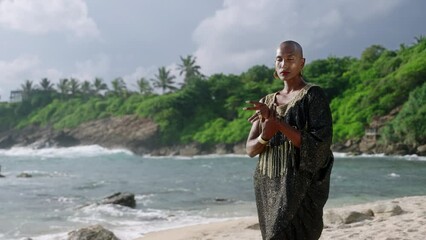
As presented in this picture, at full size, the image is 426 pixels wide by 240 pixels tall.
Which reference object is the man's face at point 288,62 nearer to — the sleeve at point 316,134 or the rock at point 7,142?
the sleeve at point 316,134

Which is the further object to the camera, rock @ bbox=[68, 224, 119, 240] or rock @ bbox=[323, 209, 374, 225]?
rock @ bbox=[68, 224, 119, 240]

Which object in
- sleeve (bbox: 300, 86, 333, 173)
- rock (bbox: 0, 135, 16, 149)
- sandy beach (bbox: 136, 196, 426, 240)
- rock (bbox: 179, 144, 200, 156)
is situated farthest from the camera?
rock (bbox: 0, 135, 16, 149)

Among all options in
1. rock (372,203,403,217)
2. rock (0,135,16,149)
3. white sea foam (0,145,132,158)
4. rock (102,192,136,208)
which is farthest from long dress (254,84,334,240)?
rock (0,135,16,149)

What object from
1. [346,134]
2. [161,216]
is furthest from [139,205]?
[346,134]

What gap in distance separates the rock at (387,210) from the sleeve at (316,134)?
6769 mm

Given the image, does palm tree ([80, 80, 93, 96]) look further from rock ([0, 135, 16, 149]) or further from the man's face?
the man's face

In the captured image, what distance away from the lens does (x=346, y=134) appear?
47.4 metres

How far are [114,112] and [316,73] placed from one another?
3189cm

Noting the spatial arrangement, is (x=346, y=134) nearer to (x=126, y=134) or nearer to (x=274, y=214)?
(x=126, y=134)

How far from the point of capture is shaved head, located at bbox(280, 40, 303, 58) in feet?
8.41

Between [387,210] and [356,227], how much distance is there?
1.58 meters

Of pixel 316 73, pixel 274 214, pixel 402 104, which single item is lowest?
pixel 274 214

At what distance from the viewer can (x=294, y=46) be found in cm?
257

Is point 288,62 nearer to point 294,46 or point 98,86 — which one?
point 294,46
